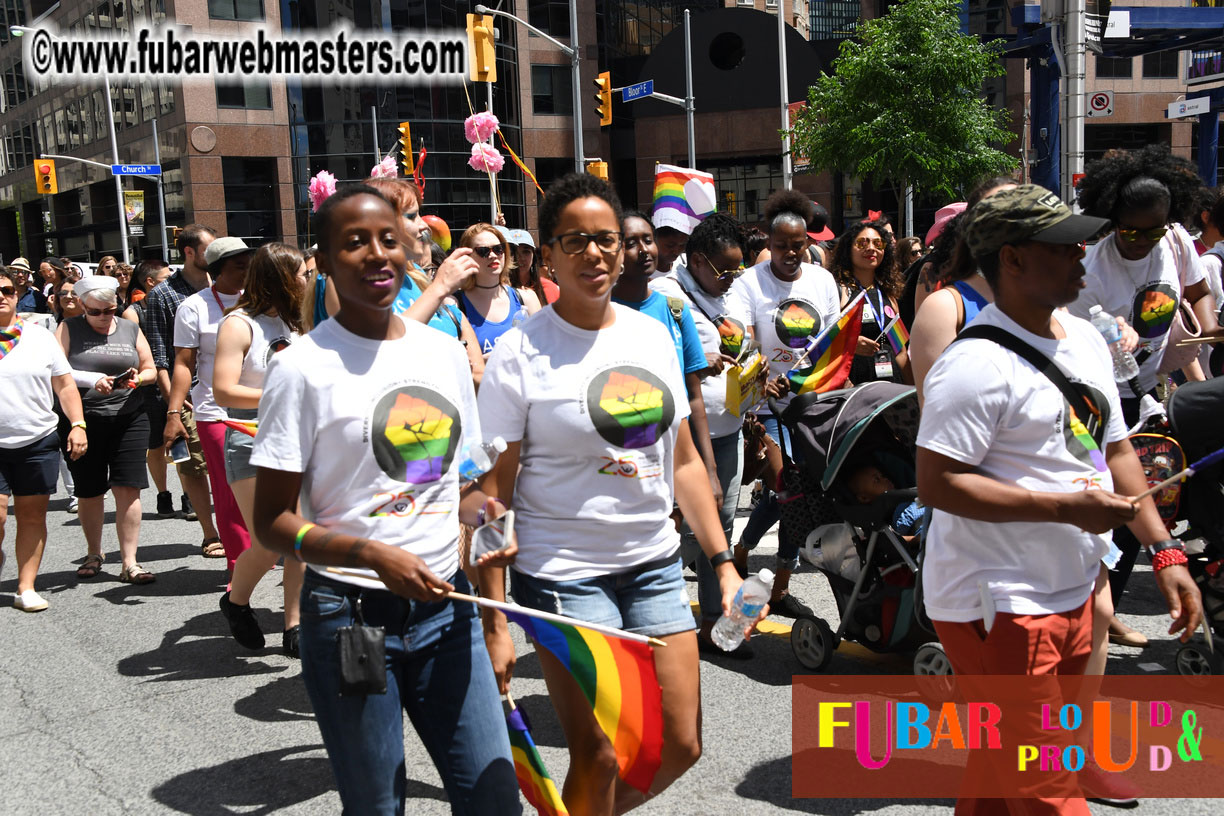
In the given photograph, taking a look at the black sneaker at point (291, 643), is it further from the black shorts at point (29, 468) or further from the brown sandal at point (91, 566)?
the brown sandal at point (91, 566)

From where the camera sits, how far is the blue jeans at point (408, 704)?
2.49 m

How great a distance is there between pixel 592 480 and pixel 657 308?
1387 millimetres

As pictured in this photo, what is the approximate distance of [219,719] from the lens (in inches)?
187

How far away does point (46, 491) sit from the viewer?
6.64m

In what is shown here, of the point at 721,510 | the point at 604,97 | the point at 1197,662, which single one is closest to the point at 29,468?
the point at 721,510

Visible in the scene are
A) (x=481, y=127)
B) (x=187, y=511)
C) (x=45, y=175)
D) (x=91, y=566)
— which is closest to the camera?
(x=91, y=566)

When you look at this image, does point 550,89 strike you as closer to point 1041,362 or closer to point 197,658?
point 197,658

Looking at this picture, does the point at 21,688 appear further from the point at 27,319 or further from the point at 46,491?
the point at 27,319

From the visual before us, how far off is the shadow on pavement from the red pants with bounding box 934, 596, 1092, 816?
369cm

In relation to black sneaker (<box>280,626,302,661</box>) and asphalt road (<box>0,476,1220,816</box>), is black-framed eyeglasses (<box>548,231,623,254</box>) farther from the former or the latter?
black sneaker (<box>280,626,302,661</box>)

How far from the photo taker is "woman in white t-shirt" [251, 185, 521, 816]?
2.45 metres

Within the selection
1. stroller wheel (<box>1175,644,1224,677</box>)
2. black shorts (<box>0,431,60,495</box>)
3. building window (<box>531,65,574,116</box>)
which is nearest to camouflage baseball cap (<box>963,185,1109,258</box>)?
stroller wheel (<box>1175,644,1224,677</box>)

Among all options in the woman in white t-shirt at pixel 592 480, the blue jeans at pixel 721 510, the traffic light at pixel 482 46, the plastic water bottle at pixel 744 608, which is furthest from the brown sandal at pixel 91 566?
the traffic light at pixel 482 46

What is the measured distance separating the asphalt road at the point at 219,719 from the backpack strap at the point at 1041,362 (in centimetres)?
161
